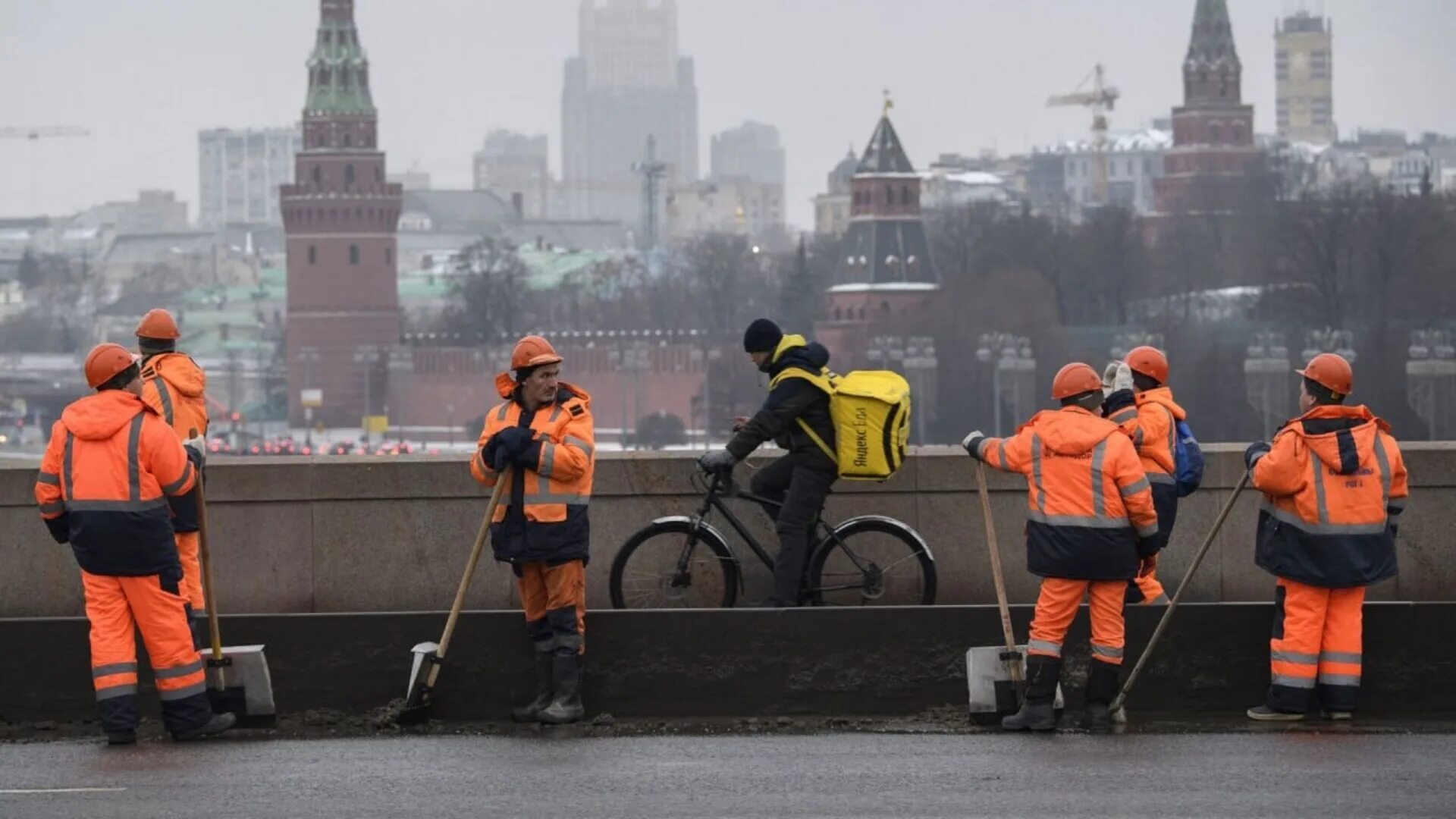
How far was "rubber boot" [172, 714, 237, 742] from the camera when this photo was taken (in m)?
12.1

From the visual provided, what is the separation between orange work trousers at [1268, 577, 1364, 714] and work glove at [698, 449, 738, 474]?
2.66m

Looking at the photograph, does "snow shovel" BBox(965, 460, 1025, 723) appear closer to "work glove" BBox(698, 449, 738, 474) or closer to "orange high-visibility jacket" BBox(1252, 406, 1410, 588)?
"orange high-visibility jacket" BBox(1252, 406, 1410, 588)

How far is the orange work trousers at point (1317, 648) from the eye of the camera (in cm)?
1211

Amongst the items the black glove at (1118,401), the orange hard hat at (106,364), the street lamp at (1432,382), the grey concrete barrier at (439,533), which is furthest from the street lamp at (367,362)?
the orange hard hat at (106,364)

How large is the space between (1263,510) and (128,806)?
4657 mm

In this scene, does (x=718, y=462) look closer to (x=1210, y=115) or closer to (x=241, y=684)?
(x=241, y=684)

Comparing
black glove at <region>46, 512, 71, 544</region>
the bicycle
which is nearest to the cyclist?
the bicycle

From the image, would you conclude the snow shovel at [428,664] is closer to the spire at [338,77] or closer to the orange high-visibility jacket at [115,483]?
the orange high-visibility jacket at [115,483]

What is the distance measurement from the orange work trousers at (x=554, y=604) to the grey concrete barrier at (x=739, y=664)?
12.5 inches

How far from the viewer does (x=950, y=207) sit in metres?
178

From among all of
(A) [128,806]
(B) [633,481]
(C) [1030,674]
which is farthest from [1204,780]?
(B) [633,481]

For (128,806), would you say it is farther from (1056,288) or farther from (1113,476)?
(1056,288)

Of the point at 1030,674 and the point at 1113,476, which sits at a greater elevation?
the point at 1113,476

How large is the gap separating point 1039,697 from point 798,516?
1948 mm
